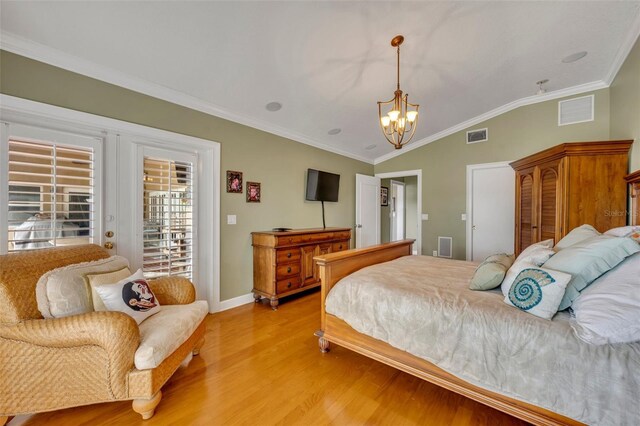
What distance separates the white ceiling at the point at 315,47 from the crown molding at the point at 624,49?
17 mm

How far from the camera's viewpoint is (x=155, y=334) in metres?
1.58

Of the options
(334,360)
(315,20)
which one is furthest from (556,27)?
(334,360)

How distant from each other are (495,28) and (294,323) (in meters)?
3.52

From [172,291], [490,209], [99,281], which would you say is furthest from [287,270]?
[490,209]

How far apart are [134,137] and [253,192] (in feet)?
4.65

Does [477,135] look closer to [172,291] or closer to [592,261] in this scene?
[592,261]

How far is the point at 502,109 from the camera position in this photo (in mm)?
4141

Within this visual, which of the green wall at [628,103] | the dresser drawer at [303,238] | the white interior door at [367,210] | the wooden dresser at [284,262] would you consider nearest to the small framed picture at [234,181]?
the wooden dresser at [284,262]

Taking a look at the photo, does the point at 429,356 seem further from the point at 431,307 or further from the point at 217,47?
the point at 217,47

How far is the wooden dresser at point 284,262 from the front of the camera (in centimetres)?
324

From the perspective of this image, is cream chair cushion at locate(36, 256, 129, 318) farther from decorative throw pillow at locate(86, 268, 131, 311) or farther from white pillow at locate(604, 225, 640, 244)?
white pillow at locate(604, 225, 640, 244)

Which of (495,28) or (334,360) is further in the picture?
(495,28)

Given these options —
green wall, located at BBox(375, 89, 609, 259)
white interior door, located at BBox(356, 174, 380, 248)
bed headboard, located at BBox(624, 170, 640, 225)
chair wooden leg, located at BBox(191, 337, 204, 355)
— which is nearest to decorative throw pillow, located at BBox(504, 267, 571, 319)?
bed headboard, located at BBox(624, 170, 640, 225)

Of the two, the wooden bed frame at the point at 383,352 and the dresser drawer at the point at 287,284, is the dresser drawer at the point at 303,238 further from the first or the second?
the wooden bed frame at the point at 383,352
